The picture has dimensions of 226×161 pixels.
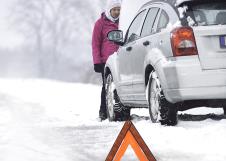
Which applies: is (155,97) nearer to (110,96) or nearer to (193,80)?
(193,80)

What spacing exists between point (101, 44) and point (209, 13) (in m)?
4.83

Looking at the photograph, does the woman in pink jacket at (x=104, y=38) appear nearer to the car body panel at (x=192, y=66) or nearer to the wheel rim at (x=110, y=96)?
the wheel rim at (x=110, y=96)

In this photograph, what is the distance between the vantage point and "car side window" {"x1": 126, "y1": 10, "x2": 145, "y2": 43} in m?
9.04

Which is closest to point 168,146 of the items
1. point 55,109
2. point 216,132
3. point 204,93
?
point 216,132

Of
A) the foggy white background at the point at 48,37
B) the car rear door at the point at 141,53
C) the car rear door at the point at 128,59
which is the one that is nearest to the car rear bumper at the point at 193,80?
the car rear door at the point at 141,53

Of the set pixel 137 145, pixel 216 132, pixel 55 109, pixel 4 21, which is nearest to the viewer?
pixel 137 145

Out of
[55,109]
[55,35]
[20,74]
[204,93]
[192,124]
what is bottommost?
[20,74]

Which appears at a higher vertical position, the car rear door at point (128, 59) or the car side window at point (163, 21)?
the car side window at point (163, 21)

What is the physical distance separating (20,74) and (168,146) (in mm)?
58808

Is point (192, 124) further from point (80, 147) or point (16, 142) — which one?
point (16, 142)

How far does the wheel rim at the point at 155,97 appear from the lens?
24.3 ft

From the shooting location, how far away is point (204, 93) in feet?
22.7

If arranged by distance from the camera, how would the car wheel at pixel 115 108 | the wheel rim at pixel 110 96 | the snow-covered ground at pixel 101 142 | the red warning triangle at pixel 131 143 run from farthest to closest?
the wheel rim at pixel 110 96 → the car wheel at pixel 115 108 → the snow-covered ground at pixel 101 142 → the red warning triangle at pixel 131 143

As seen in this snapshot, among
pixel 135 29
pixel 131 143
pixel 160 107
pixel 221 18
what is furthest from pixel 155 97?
pixel 131 143
